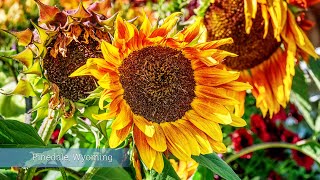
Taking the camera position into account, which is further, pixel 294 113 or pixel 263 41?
pixel 294 113

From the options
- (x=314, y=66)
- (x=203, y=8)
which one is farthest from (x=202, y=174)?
(x=314, y=66)

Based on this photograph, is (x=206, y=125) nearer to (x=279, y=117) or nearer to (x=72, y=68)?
(x=72, y=68)

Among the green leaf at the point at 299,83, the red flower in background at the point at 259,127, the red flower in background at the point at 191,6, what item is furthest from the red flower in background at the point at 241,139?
the red flower in background at the point at 191,6

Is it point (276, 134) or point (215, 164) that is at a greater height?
point (215, 164)

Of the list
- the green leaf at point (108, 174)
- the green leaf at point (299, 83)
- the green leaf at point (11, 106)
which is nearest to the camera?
the green leaf at point (108, 174)

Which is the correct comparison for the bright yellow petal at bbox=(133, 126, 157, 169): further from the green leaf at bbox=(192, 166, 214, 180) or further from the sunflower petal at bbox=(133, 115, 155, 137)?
the green leaf at bbox=(192, 166, 214, 180)

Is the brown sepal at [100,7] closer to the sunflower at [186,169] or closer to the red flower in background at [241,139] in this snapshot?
the sunflower at [186,169]
